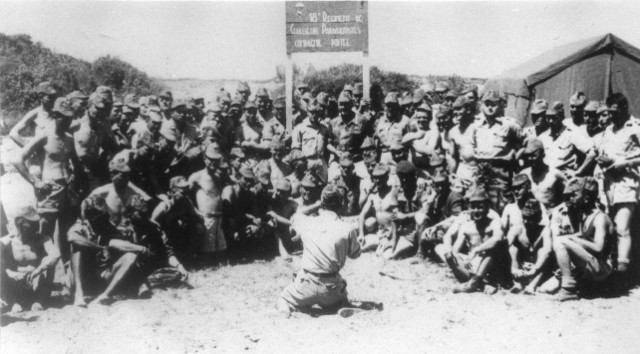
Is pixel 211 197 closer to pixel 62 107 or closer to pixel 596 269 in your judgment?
pixel 62 107

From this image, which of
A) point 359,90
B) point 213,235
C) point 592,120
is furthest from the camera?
point 359,90

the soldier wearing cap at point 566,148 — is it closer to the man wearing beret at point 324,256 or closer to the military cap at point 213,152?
the man wearing beret at point 324,256

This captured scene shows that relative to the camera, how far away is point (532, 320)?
5.10 m

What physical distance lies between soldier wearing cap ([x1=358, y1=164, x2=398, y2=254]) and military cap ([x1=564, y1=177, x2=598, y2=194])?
2078 millimetres

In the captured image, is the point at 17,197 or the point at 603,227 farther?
the point at 17,197

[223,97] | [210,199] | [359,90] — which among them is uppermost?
[359,90]

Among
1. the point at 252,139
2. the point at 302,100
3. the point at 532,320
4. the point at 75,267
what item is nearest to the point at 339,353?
the point at 532,320

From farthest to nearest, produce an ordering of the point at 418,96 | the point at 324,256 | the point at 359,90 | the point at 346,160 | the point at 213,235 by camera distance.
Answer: the point at 359,90 → the point at 418,96 → the point at 346,160 → the point at 213,235 → the point at 324,256

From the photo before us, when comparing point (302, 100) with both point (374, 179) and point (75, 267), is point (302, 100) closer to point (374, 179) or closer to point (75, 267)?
point (374, 179)

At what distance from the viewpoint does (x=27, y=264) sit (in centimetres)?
540

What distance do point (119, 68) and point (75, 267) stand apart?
360 inches

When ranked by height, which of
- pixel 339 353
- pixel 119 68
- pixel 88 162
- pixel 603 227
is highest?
pixel 119 68

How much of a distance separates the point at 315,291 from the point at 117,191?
2.47 meters

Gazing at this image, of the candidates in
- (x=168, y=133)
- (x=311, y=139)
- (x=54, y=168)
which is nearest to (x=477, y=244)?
(x=311, y=139)
